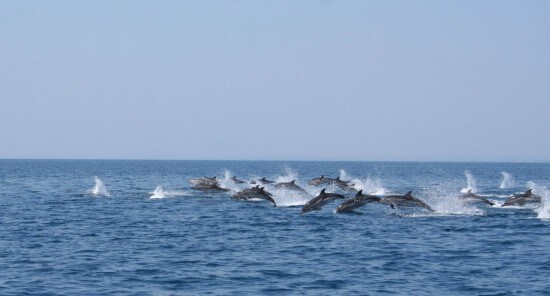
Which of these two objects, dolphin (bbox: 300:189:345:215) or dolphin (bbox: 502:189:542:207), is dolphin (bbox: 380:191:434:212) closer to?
dolphin (bbox: 300:189:345:215)

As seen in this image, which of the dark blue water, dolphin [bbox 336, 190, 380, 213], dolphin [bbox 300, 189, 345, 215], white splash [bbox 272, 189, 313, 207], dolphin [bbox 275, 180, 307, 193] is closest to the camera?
the dark blue water

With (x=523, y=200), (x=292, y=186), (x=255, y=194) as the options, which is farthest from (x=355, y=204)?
(x=292, y=186)

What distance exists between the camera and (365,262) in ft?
72.4

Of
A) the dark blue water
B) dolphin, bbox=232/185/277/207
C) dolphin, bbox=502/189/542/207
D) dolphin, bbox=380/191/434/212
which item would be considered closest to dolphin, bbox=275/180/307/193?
dolphin, bbox=232/185/277/207

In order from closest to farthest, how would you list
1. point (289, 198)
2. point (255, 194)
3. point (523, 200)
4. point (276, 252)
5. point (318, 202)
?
point (276, 252) → point (318, 202) → point (523, 200) → point (255, 194) → point (289, 198)

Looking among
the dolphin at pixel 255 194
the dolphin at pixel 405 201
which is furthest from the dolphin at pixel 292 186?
the dolphin at pixel 405 201

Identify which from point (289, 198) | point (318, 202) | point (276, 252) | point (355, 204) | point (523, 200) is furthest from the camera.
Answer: point (289, 198)

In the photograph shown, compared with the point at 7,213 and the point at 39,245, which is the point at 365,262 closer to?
the point at 39,245

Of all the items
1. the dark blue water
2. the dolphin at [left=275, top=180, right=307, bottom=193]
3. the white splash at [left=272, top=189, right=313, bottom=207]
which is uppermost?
the dolphin at [left=275, top=180, right=307, bottom=193]

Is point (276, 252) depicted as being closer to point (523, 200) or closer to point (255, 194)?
point (255, 194)

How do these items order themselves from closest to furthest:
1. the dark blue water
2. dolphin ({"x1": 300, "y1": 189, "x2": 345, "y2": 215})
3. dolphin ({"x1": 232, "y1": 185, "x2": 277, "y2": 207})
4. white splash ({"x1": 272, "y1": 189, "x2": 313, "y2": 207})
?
1. the dark blue water
2. dolphin ({"x1": 300, "y1": 189, "x2": 345, "y2": 215})
3. white splash ({"x1": 272, "y1": 189, "x2": 313, "y2": 207})
4. dolphin ({"x1": 232, "y1": 185, "x2": 277, "y2": 207})

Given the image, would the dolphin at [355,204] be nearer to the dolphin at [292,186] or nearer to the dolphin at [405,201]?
the dolphin at [405,201]

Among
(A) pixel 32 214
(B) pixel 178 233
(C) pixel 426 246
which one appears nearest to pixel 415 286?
(C) pixel 426 246

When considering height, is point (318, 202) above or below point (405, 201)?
below
